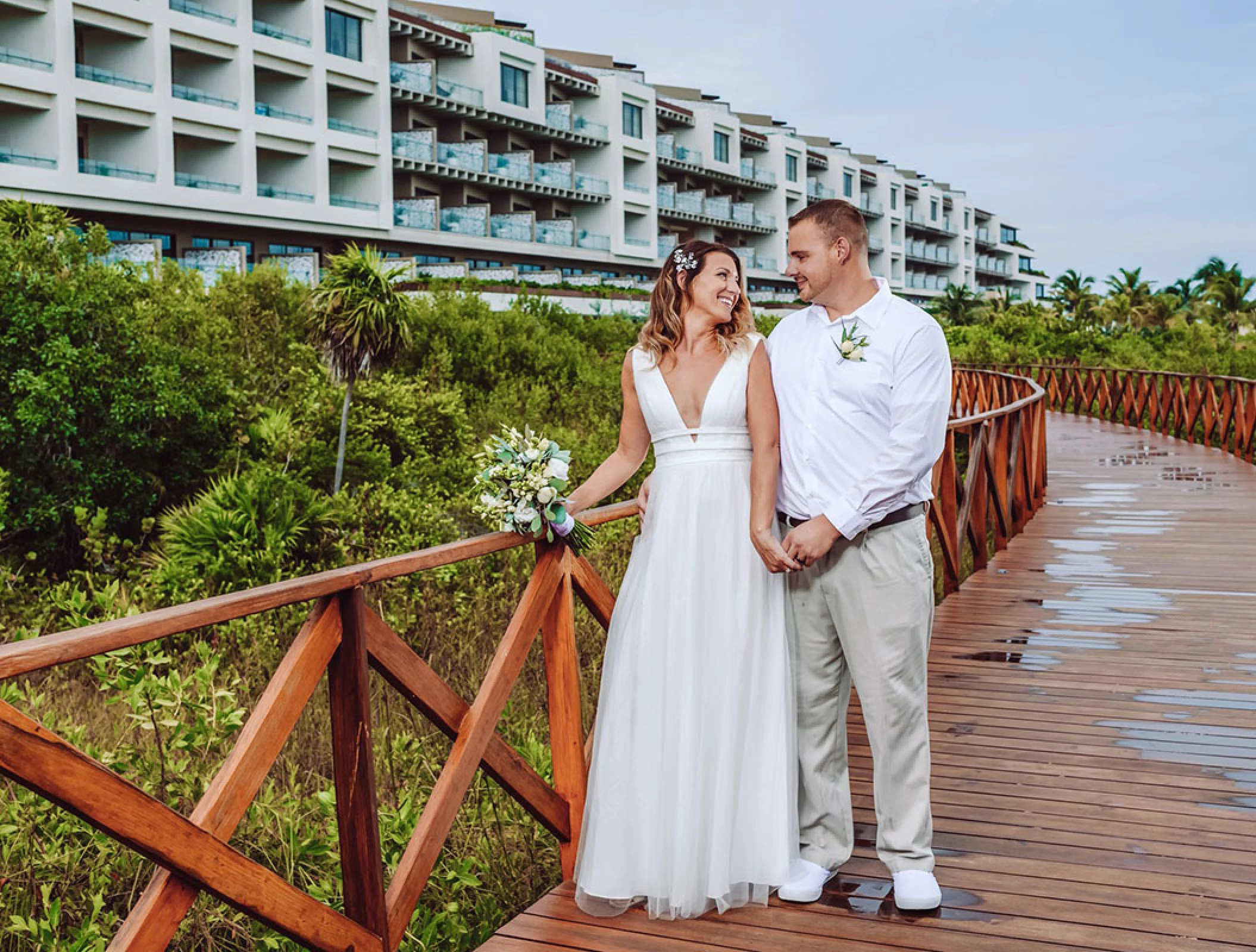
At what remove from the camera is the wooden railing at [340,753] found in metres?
1.94

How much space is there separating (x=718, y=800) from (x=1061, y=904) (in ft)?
3.17

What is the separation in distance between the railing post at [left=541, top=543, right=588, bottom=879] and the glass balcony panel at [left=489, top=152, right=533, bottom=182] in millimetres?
40059

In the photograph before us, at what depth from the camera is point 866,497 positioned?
3113mm

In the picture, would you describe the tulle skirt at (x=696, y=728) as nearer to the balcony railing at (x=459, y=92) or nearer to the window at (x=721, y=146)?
the balcony railing at (x=459, y=92)

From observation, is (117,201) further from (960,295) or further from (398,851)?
(960,295)

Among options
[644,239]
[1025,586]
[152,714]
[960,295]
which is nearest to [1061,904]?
[152,714]

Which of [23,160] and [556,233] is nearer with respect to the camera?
[23,160]

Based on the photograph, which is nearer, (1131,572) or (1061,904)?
(1061,904)

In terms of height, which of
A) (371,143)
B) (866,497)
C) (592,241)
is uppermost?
(371,143)

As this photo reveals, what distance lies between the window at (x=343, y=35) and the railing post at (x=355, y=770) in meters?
35.5

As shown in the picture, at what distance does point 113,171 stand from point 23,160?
225 cm

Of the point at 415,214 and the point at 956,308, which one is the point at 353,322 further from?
the point at 956,308

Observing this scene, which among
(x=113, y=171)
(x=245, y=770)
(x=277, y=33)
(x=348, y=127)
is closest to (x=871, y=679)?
(x=245, y=770)

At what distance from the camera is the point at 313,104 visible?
1344 inches
